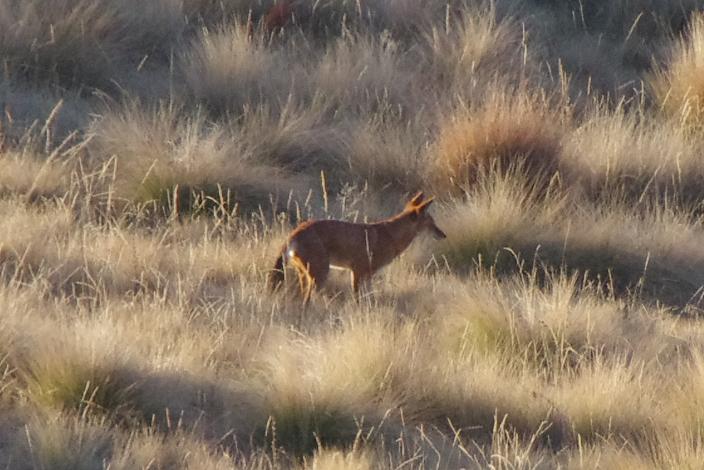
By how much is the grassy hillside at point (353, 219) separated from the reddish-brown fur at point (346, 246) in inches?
6.7

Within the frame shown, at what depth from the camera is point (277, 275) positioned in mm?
8297

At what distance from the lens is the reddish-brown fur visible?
7957 millimetres

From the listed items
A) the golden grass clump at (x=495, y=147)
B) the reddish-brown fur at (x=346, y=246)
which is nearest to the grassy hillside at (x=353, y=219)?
the golden grass clump at (x=495, y=147)

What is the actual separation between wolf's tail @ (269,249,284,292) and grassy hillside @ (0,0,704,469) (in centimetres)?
10

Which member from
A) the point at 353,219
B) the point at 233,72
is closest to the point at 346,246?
the point at 353,219

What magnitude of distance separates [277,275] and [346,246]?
17.8 inches

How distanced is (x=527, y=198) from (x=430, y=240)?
3.58ft

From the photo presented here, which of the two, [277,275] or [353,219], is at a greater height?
A: [277,275]

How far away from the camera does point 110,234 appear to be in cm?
863

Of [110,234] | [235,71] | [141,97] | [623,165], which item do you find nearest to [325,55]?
[235,71]

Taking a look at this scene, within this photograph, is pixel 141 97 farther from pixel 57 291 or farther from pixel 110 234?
pixel 57 291

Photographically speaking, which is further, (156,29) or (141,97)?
(156,29)

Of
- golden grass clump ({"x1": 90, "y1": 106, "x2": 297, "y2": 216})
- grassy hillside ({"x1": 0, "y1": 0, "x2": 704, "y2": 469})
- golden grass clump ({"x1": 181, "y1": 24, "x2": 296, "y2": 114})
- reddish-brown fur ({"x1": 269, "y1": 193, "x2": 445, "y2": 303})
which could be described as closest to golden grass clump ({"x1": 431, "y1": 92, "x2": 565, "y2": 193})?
grassy hillside ({"x1": 0, "y1": 0, "x2": 704, "y2": 469})

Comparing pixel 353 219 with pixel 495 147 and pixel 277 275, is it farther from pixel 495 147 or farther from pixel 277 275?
pixel 277 275
